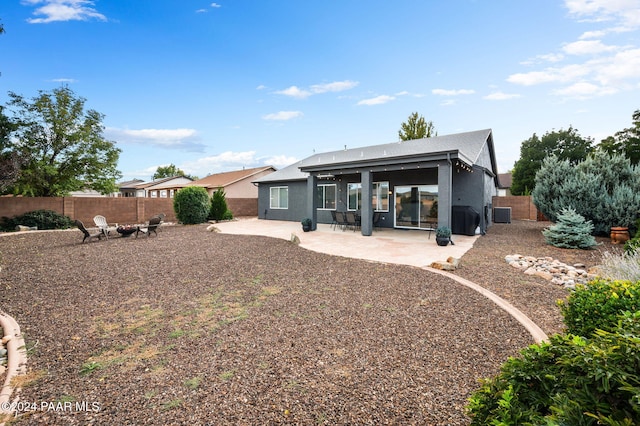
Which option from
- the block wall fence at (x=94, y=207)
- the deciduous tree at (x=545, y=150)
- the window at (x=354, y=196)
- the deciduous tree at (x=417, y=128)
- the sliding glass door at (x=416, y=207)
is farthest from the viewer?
the deciduous tree at (x=545, y=150)

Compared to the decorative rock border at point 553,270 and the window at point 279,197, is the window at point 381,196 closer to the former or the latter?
the window at point 279,197

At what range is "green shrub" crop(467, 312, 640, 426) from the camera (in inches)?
37.4

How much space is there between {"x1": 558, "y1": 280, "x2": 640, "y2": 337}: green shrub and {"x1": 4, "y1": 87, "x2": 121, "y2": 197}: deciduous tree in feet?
67.3

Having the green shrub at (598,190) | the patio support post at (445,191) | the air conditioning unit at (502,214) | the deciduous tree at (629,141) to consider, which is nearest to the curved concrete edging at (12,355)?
the patio support post at (445,191)

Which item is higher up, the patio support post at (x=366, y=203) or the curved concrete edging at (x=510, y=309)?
the patio support post at (x=366, y=203)

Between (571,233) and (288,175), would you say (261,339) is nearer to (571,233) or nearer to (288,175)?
(571,233)

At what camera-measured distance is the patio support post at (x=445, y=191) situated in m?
9.30

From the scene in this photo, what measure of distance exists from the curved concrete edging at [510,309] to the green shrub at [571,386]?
184cm

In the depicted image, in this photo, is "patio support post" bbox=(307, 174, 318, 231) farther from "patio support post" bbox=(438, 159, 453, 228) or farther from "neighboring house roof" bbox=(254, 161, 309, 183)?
"patio support post" bbox=(438, 159, 453, 228)

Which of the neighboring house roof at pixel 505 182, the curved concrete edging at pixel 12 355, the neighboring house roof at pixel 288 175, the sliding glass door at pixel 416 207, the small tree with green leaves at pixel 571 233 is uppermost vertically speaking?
the neighboring house roof at pixel 505 182

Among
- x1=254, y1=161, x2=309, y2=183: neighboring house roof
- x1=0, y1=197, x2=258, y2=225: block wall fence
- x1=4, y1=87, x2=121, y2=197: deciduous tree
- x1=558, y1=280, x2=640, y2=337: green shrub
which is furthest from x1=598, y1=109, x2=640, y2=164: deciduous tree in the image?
x1=4, y1=87, x2=121, y2=197: deciduous tree

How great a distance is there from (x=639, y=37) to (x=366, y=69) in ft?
32.1

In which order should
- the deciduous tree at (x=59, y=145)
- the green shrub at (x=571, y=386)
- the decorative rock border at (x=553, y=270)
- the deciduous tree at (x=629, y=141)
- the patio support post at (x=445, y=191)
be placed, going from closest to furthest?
the green shrub at (x=571, y=386)
the decorative rock border at (x=553, y=270)
the patio support post at (x=445, y=191)
the deciduous tree at (x=59, y=145)
the deciduous tree at (x=629, y=141)

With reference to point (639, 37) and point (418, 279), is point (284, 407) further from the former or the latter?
point (639, 37)
